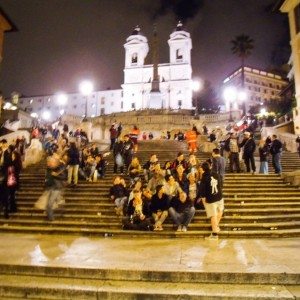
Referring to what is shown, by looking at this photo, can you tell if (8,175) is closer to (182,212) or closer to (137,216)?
(137,216)

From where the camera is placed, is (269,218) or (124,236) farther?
(269,218)

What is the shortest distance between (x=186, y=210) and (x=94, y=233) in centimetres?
263

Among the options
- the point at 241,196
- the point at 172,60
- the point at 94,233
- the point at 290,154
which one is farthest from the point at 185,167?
the point at 172,60

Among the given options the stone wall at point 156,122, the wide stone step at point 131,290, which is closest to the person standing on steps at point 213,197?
the wide stone step at point 131,290

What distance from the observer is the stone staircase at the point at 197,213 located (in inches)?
360

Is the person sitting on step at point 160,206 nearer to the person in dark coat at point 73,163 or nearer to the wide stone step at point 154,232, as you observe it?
the wide stone step at point 154,232

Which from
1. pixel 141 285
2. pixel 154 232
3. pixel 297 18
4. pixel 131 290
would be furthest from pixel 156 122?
pixel 131 290

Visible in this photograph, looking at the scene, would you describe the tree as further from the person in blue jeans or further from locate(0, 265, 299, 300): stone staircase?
locate(0, 265, 299, 300): stone staircase

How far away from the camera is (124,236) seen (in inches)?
351

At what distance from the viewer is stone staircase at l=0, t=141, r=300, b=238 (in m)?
9.14

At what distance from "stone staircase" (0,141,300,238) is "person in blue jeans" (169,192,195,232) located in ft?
0.87

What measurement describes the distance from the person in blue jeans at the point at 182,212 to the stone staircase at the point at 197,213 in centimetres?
27

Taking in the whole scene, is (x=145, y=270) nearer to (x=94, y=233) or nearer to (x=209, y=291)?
(x=209, y=291)

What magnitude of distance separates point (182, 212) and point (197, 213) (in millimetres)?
1039
